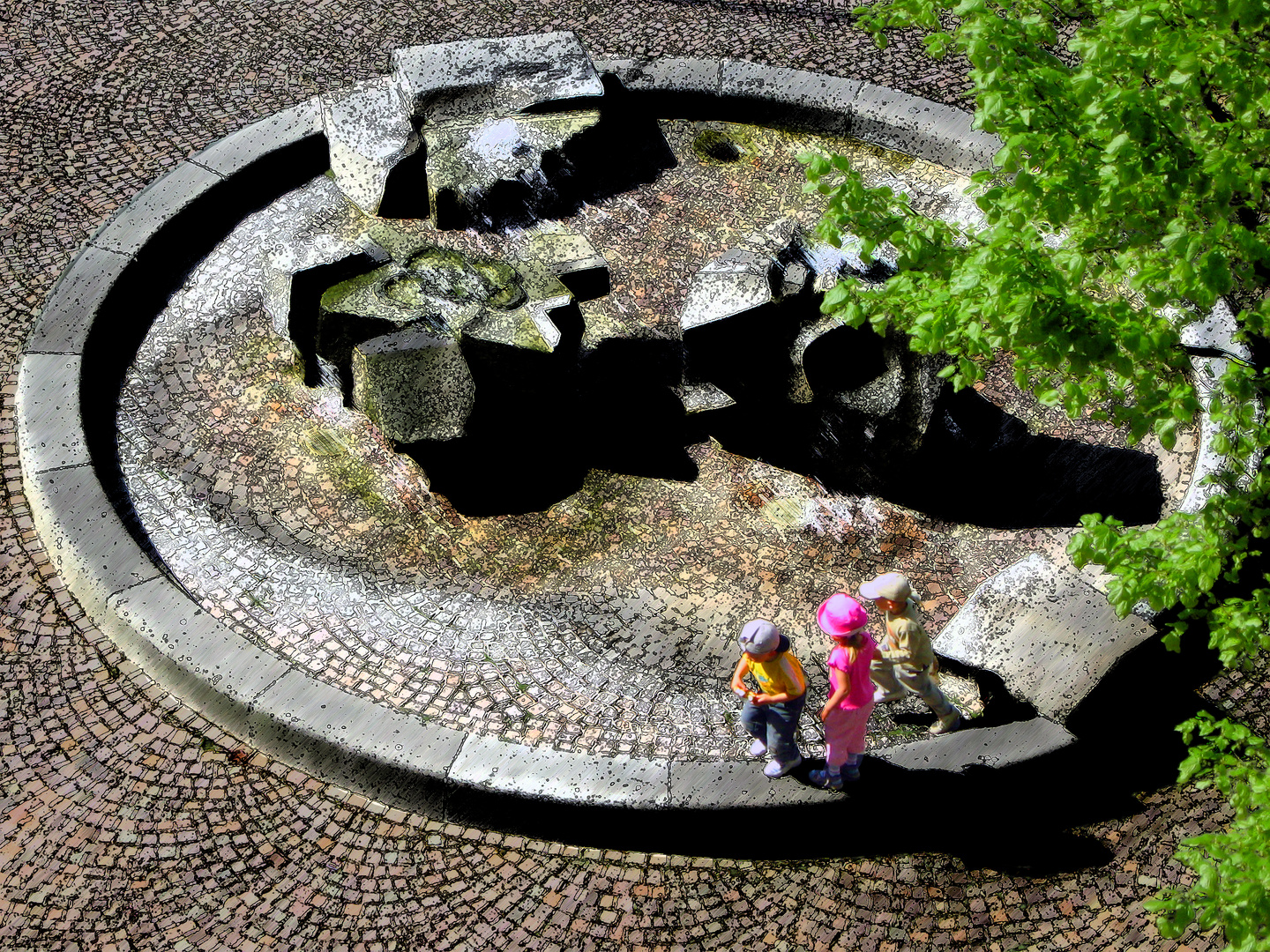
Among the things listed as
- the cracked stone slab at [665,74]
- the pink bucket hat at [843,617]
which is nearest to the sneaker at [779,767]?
the pink bucket hat at [843,617]

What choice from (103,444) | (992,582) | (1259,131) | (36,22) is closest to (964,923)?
(992,582)

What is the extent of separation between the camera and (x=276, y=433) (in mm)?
9195

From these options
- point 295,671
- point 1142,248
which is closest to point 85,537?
point 295,671

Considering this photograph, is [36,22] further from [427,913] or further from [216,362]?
[427,913]

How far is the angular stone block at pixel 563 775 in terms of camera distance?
684cm

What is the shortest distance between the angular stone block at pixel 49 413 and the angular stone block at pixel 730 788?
4.75 m

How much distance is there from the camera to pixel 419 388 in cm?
847

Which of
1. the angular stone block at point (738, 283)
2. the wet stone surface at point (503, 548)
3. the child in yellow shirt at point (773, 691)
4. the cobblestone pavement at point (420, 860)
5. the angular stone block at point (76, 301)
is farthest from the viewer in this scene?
the angular stone block at point (76, 301)

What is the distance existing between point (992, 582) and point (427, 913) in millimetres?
3915

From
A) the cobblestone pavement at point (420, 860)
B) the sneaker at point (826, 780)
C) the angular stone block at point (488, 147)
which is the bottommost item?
the cobblestone pavement at point (420, 860)

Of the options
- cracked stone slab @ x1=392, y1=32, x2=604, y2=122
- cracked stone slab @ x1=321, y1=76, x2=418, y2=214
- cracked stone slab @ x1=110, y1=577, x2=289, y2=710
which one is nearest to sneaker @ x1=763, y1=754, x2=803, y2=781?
cracked stone slab @ x1=110, y1=577, x2=289, y2=710

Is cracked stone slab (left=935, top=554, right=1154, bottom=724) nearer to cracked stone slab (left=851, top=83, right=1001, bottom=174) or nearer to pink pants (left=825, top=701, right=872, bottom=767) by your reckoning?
pink pants (left=825, top=701, right=872, bottom=767)

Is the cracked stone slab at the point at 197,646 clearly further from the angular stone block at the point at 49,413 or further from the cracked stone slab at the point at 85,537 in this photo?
the angular stone block at the point at 49,413

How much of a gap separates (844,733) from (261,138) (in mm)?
7944
